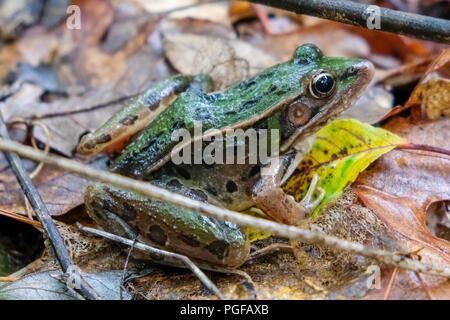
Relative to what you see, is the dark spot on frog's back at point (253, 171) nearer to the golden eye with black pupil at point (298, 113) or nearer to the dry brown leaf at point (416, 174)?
the golden eye with black pupil at point (298, 113)

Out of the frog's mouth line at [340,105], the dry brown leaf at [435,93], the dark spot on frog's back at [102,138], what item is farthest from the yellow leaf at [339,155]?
the dark spot on frog's back at [102,138]

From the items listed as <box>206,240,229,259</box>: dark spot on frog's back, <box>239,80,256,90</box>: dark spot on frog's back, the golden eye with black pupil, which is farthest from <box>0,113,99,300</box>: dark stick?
the golden eye with black pupil

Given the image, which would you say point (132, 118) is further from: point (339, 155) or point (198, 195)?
point (339, 155)

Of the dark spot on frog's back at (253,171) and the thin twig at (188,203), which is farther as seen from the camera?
the dark spot on frog's back at (253,171)

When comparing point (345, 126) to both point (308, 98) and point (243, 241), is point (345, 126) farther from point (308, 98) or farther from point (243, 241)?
point (243, 241)

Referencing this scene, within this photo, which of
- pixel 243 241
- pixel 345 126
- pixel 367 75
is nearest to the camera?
pixel 243 241
